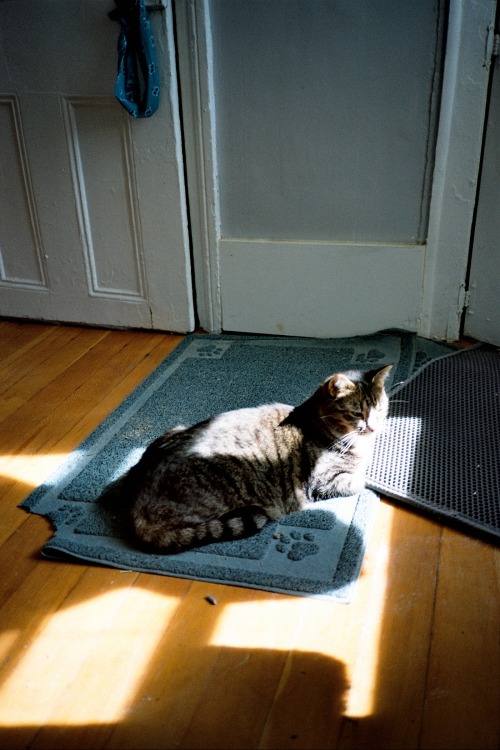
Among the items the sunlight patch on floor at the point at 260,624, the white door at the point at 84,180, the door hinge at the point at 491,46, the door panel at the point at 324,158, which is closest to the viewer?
the sunlight patch on floor at the point at 260,624

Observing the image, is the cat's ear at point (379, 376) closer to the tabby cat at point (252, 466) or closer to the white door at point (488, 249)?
the tabby cat at point (252, 466)

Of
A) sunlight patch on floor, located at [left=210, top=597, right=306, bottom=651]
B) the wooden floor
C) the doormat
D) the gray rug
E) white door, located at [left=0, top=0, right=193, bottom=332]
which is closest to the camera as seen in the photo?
the wooden floor

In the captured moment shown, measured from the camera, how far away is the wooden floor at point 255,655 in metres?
1.09

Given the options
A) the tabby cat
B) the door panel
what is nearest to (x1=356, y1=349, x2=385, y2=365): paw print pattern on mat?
the door panel

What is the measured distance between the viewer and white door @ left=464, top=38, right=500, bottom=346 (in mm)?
2143

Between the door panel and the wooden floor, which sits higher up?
the door panel

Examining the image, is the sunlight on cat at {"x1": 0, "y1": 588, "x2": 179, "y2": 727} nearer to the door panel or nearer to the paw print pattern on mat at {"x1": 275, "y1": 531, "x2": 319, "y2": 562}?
the paw print pattern on mat at {"x1": 275, "y1": 531, "x2": 319, "y2": 562}

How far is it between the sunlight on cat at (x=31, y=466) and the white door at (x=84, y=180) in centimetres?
98

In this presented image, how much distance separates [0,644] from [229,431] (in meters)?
0.70

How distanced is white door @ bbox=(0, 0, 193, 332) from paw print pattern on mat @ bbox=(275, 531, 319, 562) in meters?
1.38

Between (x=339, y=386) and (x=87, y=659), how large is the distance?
0.86 m

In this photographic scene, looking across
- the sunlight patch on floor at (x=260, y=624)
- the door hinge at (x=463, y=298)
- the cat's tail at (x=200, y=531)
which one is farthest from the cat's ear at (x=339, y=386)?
the door hinge at (x=463, y=298)

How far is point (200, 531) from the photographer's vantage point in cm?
146

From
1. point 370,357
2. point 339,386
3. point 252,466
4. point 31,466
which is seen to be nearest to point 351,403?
point 339,386
